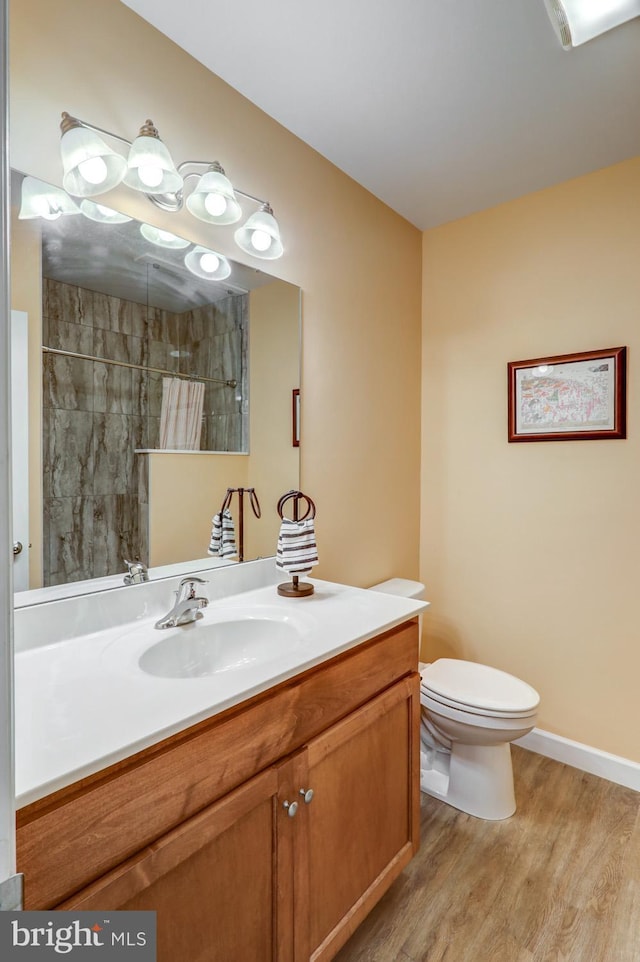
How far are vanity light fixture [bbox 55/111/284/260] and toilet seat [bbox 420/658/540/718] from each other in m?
1.69

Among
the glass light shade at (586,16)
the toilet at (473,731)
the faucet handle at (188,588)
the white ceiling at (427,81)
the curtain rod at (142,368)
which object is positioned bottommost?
the toilet at (473,731)

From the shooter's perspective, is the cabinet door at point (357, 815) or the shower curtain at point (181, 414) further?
the shower curtain at point (181, 414)

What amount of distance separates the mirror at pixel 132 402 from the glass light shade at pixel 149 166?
0.34ft

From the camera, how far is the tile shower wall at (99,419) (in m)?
1.14

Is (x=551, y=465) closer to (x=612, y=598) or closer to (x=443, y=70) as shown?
(x=612, y=598)

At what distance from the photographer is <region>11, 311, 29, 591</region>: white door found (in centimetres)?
107

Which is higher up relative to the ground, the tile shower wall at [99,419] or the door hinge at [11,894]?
the tile shower wall at [99,419]

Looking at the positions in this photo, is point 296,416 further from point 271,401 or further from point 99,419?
point 99,419

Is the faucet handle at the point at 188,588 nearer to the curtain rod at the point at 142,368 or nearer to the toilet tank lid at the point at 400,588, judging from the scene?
the curtain rod at the point at 142,368

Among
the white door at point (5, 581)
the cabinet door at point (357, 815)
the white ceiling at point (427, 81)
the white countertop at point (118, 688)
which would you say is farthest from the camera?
the white ceiling at point (427, 81)

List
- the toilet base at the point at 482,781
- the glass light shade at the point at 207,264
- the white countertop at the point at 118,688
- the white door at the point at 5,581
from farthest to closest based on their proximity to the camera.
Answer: the toilet base at the point at 482,781
the glass light shade at the point at 207,264
the white countertop at the point at 118,688
the white door at the point at 5,581

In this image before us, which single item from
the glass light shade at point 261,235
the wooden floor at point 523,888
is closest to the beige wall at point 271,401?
the glass light shade at point 261,235

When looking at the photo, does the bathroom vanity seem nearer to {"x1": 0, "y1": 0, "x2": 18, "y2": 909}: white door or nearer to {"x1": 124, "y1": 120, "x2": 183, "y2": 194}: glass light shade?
{"x1": 0, "y1": 0, "x2": 18, "y2": 909}: white door

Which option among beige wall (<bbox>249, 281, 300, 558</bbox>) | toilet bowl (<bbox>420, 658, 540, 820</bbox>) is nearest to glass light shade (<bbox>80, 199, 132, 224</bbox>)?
beige wall (<bbox>249, 281, 300, 558</bbox>)
